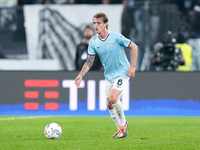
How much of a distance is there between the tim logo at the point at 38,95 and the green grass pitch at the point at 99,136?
6.57 feet

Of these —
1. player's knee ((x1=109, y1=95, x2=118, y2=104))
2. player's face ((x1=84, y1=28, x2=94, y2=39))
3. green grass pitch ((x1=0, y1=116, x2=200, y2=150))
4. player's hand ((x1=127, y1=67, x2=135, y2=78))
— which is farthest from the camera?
player's face ((x1=84, y1=28, x2=94, y2=39))

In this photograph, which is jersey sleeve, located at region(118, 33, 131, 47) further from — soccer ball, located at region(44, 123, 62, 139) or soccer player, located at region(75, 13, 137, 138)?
soccer ball, located at region(44, 123, 62, 139)

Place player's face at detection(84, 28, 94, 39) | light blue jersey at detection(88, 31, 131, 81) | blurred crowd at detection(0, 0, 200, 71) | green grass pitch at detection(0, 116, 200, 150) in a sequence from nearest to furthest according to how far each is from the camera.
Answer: green grass pitch at detection(0, 116, 200, 150), light blue jersey at detection(88, 31, 131, 81), blurred crowd at detection(0, 0, 200, 71), player's face at detection(84, 28, 94, 39)

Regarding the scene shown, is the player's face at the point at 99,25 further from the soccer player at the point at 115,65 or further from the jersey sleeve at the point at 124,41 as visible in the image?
the jersey sleeve at the point at 124,41

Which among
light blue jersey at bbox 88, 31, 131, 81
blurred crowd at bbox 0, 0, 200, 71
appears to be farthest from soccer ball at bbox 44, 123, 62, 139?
blurred crowd at bbox 0, 0, 200, 71

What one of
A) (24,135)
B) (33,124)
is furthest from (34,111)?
(24,135)

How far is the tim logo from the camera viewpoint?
1494 cm

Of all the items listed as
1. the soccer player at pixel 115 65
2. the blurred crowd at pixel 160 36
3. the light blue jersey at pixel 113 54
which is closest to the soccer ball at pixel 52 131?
the soccer player at pixel 115 65

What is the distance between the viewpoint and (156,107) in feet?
48.8

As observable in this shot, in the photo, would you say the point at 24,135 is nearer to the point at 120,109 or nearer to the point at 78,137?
the point at 78,137

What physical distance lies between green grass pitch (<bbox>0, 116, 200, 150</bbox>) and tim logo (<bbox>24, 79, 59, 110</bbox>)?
78.9 inches

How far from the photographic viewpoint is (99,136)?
9.23m

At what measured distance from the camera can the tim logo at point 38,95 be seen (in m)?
14.9

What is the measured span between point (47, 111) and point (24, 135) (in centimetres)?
547
